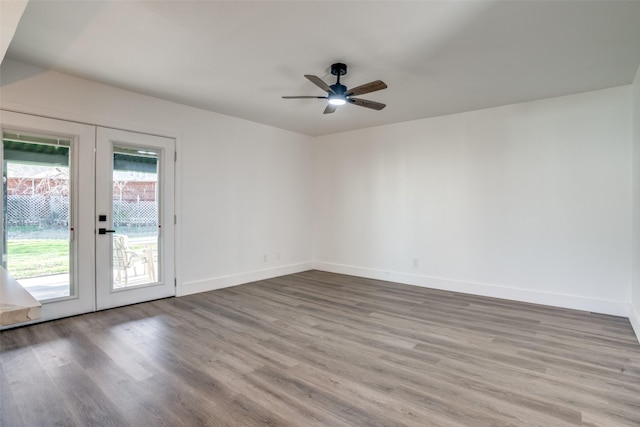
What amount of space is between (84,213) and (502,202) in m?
5.29

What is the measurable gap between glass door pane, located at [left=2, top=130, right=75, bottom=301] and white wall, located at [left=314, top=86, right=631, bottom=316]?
420cm

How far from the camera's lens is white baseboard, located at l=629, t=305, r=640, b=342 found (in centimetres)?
316

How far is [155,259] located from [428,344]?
11.7 ft

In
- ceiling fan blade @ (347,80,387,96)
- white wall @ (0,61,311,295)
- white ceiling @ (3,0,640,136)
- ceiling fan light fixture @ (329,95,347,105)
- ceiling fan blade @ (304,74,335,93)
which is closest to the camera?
white ceiling @ (3,0,640,136)

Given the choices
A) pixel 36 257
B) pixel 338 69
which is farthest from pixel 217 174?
pixel 338 69

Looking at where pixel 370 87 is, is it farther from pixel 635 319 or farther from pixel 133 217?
pixel 635 319

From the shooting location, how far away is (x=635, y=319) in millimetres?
3328

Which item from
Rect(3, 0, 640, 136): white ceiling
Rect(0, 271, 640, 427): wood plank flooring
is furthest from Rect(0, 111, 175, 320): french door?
Rect(3, 0, 640, 136): white ceiling

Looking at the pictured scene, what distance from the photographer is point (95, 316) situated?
3.69m

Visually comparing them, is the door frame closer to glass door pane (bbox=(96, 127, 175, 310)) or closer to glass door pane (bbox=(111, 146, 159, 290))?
glass door pane (bbox=(96, 127, 175, 310))

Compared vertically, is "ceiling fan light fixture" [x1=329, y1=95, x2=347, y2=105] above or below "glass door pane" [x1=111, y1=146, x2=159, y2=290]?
above

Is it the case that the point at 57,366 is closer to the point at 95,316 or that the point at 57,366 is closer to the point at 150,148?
the point at 95,316

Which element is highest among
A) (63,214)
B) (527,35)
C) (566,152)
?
(527,35)

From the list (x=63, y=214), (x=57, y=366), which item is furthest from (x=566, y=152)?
(x=63, y=214)
